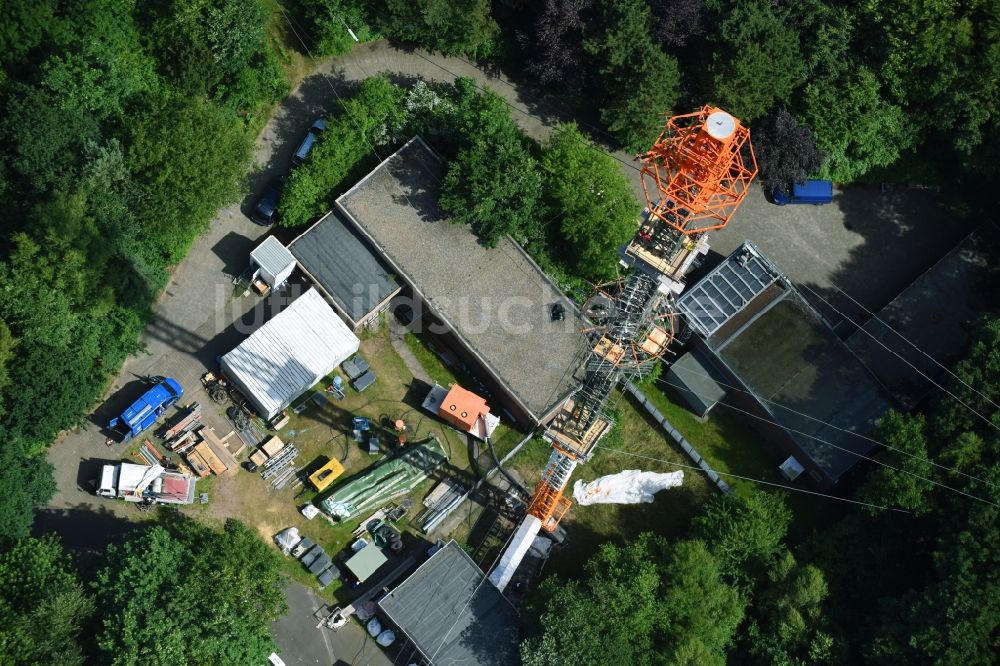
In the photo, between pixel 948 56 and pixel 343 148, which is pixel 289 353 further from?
pixel 948 56

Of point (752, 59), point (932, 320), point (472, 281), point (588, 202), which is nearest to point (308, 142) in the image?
point (472, 281)

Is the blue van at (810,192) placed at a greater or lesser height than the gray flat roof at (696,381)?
greater

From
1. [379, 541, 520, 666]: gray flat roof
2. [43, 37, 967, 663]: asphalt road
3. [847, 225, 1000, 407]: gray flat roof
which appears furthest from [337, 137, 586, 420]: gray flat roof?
[847, 225, 1000, 407]: gray flat roof

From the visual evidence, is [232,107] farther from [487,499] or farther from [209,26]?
[487,499]

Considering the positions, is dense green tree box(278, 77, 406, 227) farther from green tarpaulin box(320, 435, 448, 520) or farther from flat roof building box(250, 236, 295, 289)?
green tarpaulin box(320, 435, 448, 520)

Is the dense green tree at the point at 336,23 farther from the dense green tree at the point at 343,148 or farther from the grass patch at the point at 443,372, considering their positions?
the grass patch at the point at 443,372

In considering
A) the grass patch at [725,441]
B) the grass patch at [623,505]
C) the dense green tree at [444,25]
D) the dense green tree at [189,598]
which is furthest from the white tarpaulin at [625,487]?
the dense green tree at [444,25]
